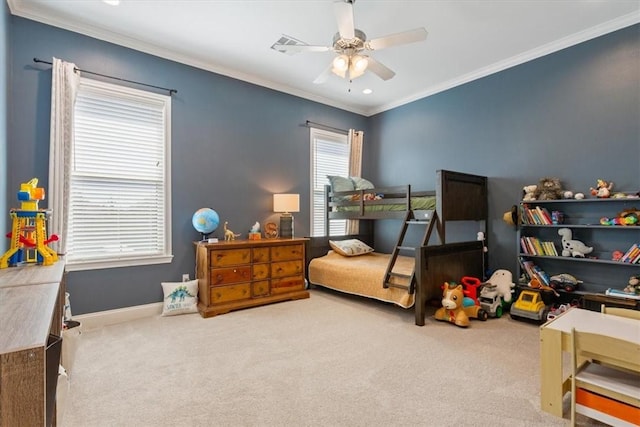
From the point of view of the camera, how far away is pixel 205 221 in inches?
139

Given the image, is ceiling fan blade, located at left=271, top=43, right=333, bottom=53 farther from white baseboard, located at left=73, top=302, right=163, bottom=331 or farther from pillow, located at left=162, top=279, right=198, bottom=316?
white baseboard, located at left=73, top=302, right=163, bottom=331

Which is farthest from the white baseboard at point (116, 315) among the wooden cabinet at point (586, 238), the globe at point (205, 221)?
the wooden cabinet at point (586, 238)

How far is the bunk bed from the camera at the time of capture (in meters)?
3.24

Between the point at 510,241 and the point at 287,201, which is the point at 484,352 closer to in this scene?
the point at 510,241

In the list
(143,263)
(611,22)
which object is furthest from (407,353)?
(611,22)

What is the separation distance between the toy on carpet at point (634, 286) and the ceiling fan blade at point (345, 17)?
3352 millimetres

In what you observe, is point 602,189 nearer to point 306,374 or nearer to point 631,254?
point 631,254

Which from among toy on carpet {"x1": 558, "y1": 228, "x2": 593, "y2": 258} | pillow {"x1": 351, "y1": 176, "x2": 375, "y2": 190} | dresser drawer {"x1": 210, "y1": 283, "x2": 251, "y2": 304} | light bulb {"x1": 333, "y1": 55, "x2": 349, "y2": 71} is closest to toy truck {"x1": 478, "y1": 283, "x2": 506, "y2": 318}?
toy on carpet {"x1": 558, "y1": 228, "x2": 593, "y2": 258}

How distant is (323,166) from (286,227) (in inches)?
53.4

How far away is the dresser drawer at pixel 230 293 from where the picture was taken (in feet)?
Result: 11.1

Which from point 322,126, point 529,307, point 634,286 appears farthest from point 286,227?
point 634,286

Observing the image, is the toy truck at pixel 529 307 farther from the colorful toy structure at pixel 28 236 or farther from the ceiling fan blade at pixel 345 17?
the colorful toy structure at pixel 28 236

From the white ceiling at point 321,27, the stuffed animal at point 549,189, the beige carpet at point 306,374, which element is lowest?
the beige carpet at point 306,374

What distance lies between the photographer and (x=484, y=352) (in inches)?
97.7
